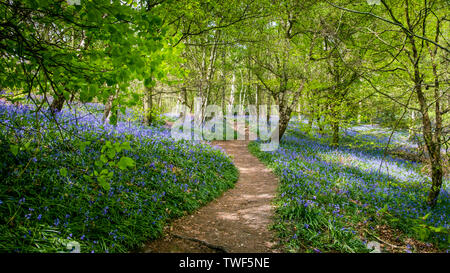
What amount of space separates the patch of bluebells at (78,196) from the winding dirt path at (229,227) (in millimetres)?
302

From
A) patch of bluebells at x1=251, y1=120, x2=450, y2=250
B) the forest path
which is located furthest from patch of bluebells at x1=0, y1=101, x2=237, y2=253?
patch of bluebells at x1=251, y1=120, x2=450, y2=250

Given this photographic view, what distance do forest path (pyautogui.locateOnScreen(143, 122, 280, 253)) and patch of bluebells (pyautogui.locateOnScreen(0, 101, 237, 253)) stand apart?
0.98 ft

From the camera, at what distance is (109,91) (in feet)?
7.55

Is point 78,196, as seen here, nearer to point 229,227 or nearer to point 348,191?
point 229,227

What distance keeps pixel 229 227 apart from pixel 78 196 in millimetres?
3285

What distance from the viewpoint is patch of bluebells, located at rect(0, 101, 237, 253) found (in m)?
3.38

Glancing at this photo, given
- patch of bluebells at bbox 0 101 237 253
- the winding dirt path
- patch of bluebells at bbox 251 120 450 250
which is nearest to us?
patch of bluebells at bbox 0 101 237 253

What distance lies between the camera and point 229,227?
5461 millimetres

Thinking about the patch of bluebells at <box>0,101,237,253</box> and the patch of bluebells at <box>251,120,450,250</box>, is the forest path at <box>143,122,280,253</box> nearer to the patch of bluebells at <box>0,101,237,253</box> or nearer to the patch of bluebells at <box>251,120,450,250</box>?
the patch of bluebells at <box>0,101,237,253</box>

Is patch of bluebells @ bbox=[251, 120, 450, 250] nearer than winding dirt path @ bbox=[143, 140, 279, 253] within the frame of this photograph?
No

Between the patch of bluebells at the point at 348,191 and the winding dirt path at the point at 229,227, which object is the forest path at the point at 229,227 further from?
the patch of bluebells at the point at 348,191
